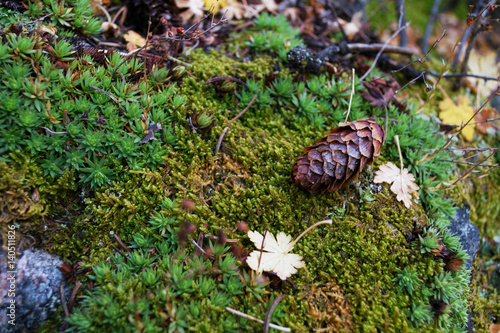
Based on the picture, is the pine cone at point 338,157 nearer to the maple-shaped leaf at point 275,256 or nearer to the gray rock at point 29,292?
the maple-shaped leaf at point 275,256

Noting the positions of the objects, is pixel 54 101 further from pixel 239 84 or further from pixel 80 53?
pixel 239 84

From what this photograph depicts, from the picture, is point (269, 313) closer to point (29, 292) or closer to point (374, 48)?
point (29, 292)

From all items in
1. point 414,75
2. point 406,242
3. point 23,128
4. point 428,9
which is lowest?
point 406,242

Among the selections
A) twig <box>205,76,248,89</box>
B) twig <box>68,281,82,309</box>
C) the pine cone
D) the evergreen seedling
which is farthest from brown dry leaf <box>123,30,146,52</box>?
the evergreen seedling

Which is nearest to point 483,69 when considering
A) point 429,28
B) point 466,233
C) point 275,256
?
point 429,28

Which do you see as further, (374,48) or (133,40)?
(374,48)

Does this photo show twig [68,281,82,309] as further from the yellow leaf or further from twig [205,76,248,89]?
the yellow leaf

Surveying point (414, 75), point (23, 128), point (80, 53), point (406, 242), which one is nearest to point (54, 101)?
point (23, 128)
